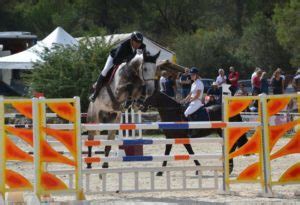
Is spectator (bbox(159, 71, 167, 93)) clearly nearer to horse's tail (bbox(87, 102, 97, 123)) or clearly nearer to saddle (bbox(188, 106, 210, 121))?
saddle (bbox(188, 106, 210, 121))

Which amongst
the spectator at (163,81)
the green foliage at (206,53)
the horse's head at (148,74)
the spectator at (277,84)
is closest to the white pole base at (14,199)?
the horse's head at (148,74)

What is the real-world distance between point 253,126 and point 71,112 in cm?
260

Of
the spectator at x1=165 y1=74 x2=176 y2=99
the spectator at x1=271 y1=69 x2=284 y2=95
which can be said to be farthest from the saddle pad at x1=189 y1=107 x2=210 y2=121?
the spectator at x1=271 y1=69 x2=284 y2=95

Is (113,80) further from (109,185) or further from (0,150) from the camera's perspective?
(0,150)

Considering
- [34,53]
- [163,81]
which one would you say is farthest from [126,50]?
[34,53]

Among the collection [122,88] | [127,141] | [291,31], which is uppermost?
[291,31]

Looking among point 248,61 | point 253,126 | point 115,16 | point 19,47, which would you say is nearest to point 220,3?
point 115,16

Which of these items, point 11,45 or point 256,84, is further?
point 11,45

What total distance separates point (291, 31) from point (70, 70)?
2637 centimetres

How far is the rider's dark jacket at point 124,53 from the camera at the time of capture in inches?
514

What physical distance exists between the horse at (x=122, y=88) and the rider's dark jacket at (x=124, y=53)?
103 mm

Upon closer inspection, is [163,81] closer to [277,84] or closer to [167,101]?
[277,84]

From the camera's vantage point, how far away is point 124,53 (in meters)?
13.1

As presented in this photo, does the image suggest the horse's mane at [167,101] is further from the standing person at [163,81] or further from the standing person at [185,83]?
the standing person at [185,83]
